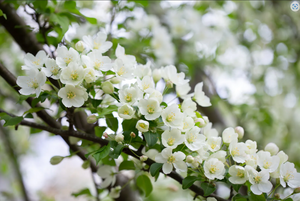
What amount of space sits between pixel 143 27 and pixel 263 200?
6.48 feet

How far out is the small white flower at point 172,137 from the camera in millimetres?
897

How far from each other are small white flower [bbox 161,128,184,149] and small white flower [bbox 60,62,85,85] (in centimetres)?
34

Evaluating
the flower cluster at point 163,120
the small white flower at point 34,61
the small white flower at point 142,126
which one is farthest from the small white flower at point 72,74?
the small white flower at point 142,126

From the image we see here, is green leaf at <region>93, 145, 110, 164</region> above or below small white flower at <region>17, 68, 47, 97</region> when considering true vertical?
below

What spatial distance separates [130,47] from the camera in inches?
75.5

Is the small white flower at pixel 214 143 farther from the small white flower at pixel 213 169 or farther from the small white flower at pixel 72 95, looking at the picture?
the small white flower at pixel 72 95

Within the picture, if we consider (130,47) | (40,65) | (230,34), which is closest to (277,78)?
(230,34)

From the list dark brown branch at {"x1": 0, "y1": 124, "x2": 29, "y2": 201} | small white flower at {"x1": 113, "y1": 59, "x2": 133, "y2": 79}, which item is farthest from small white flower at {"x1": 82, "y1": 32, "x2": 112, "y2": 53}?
dark brown branch at {"x1": 0, "y1": 124, "x2": 29, "y2": 201}

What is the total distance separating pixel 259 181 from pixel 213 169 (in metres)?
0.16

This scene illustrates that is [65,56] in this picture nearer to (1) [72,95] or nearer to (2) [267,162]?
(1) [72,95]

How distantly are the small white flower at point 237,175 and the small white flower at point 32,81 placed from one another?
721 millimetres

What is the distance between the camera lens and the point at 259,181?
0.90m

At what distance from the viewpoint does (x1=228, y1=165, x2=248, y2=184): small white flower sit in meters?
0.90

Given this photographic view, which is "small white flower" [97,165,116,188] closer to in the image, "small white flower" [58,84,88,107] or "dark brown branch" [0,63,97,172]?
"dark brown branch" [0,63,97,172]
